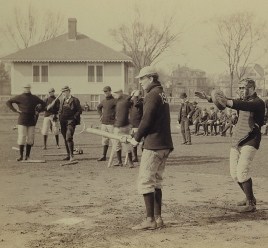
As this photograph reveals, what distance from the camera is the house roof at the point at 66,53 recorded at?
128 feet

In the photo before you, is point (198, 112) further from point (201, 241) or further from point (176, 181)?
point (201, 241)

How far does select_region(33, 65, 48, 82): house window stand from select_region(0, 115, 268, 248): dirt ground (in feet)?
95.6

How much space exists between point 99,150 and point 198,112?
8.72 meters

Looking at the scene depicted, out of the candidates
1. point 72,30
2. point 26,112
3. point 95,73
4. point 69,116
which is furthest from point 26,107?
point 72,30

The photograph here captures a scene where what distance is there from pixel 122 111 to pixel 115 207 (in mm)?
4311

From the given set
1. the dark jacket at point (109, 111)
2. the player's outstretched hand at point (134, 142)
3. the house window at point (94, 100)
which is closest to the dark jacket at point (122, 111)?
the dark jacket at point (109, 111)

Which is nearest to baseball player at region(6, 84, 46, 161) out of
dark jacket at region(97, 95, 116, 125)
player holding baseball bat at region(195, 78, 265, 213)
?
dark jacket at region(97, 95, 116, 125)

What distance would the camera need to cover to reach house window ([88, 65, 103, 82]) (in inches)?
1567

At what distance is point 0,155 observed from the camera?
12617mm

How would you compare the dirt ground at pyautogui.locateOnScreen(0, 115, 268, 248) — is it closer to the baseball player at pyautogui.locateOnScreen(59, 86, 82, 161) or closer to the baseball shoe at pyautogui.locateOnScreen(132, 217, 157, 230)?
the baseball shoe at pyautogui.locateOnScreen(132, 217, 157, 230)

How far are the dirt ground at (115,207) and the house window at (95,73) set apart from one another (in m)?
28.7

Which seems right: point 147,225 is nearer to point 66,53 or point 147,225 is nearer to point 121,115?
point 121,115

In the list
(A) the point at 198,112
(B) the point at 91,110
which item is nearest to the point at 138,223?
(A) the point at 198,112

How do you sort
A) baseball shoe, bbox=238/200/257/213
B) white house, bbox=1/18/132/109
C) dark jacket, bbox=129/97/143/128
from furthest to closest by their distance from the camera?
white house, bbox=1/18/132/109 < dark jacket, bbox=129/97/143/128 < baseball shoe, bbox=238/200/257/213
